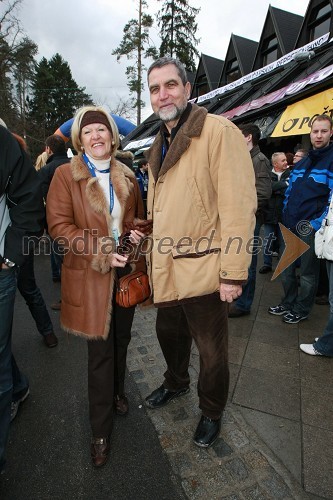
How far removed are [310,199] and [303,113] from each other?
509cm

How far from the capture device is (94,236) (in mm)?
1882

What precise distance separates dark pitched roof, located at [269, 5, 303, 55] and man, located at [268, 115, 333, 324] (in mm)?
15195

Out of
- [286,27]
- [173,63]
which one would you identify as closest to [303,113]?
[173,63]

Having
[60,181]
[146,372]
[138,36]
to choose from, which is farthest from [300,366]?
[138,36]

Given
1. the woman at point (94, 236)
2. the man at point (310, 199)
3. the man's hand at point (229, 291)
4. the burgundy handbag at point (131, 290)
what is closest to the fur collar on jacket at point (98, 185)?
the woman at point (94, 236)

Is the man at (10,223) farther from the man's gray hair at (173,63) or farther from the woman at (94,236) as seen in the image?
the man's gray hair at (173,63)

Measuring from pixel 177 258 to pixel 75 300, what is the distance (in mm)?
724

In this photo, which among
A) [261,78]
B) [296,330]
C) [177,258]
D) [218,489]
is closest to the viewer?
[218,489]

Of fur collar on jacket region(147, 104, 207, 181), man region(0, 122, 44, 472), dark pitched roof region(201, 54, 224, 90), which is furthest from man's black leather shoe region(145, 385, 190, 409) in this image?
dark pitched roof region(201, 54, 224, 90)

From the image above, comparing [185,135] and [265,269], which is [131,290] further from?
[265,269]

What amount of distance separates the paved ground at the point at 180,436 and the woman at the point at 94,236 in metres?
0.21

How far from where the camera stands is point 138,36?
20922 millimetres

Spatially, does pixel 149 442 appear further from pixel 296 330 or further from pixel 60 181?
pixel 296 330

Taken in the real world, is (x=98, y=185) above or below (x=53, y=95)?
below
